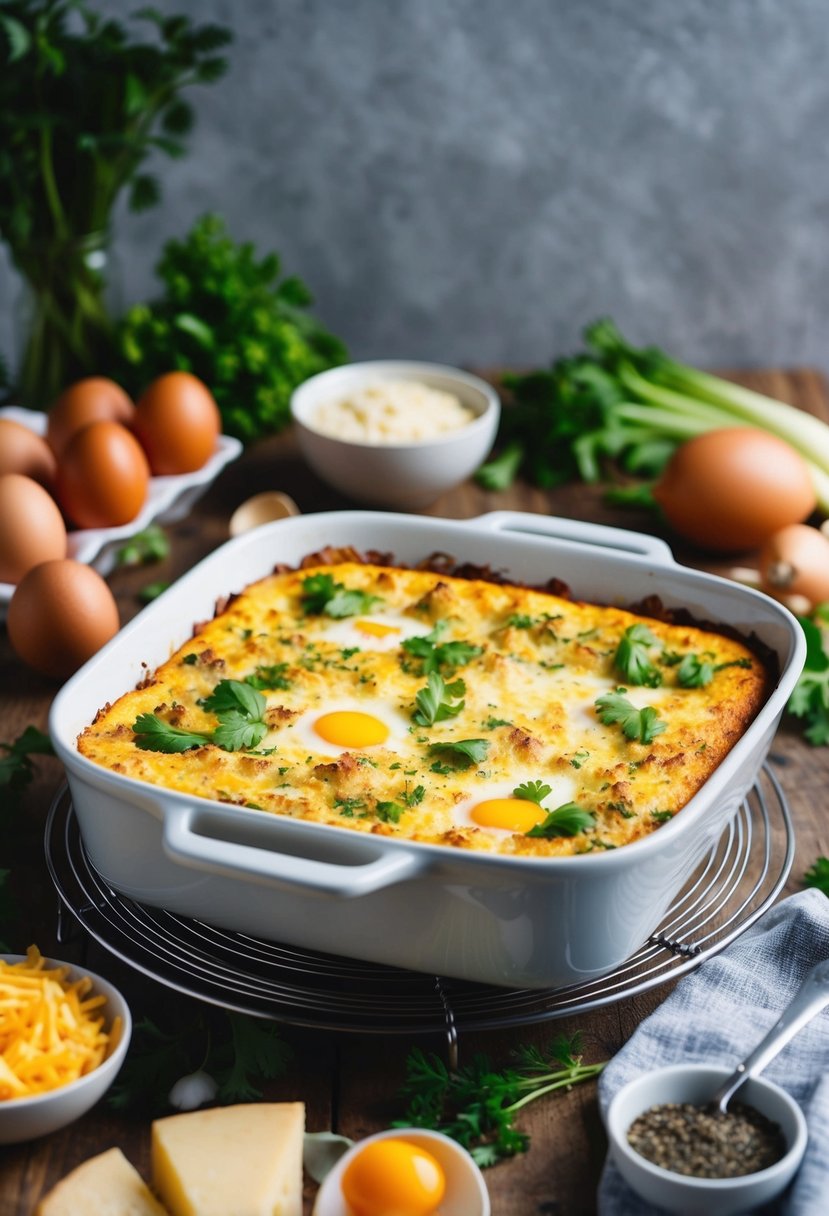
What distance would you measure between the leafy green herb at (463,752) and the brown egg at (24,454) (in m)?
1.88

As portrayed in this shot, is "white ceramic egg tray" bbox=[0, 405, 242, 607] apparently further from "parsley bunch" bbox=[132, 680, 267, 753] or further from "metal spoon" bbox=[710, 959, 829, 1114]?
"metal spoon" bbox=[710, 959, 829, 1114]

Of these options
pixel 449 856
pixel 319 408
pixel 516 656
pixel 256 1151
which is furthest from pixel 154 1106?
pixel 319 408

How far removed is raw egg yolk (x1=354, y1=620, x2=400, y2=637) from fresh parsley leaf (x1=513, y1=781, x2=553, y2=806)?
0.75 meters

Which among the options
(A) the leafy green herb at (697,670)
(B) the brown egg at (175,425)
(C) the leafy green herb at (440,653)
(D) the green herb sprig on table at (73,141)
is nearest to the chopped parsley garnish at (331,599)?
(C) the leafy green herb at (440,653)

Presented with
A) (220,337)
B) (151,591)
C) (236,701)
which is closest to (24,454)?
(151,591)

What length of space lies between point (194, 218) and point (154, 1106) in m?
4.39

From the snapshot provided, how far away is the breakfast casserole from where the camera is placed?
261 cm

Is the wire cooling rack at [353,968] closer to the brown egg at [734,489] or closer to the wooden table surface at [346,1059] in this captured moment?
the wooden table surface at [346,1059]

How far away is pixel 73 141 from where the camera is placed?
4.61 metres

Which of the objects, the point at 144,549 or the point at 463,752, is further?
the point at 144,549

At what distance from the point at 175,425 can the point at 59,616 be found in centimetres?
99

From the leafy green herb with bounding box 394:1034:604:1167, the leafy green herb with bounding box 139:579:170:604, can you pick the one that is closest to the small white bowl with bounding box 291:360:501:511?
the leafy green herb with bounding box 139:579:170:604

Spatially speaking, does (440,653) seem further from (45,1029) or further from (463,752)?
A: (45,1029)

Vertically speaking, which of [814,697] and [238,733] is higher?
[238,733]
